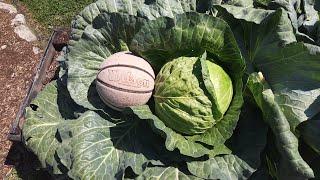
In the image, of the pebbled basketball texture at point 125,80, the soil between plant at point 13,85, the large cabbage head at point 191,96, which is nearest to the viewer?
the large cabbage head at point 191,96

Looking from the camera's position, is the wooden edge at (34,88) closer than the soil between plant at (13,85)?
Yes

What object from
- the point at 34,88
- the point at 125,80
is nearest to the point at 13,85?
the point at 34,88

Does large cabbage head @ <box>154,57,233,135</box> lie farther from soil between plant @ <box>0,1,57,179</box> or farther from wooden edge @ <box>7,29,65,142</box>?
soil between plant @ <box>0,1,57,179</box>

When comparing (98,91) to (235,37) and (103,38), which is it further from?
(235,37)

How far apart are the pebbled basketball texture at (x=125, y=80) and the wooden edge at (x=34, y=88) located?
1.27 metres

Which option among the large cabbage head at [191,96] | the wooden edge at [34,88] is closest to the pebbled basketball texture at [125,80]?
the large cabbage head at [191,96]

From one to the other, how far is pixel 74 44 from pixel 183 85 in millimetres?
1143

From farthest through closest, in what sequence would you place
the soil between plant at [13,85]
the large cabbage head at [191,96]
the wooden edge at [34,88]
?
the soil between plant at [13,85]
the wooden edge at [34,88]
the large cabbage head at [191,96]

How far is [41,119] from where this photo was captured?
390cm

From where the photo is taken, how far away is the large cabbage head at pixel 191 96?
304 cm

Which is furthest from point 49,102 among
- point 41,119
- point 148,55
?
point 148,55

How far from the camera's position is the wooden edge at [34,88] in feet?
14.0

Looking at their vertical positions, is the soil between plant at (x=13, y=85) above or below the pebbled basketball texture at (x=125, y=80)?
below

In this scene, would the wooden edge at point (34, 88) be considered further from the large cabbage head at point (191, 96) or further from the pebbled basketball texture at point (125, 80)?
the large cabbage head at point (191, 96)
